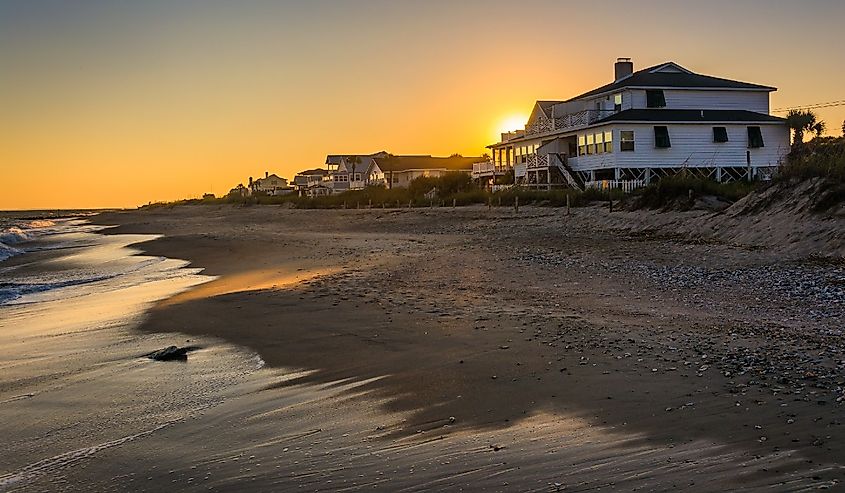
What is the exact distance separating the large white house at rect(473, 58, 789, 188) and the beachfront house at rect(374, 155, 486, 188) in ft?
139

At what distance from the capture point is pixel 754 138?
141 ft

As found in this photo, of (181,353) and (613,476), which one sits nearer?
(613,476)

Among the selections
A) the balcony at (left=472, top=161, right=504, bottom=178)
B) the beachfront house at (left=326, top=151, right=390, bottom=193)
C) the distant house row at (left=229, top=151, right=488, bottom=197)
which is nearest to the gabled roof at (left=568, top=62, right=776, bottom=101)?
the balcony at (left=472, top=161, right=504, bottom=178)

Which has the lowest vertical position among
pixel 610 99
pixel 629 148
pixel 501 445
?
pixel 501 445

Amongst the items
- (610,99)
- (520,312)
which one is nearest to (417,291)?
(520,312)

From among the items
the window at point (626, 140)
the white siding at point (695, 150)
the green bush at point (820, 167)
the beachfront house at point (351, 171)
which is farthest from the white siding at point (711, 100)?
the beachfront house at point (351, 171)

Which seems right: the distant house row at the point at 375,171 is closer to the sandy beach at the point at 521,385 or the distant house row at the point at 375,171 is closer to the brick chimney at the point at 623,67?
the brick chimney at the point at 623,67

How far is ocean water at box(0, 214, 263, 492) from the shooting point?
5527 mm

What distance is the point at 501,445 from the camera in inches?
201

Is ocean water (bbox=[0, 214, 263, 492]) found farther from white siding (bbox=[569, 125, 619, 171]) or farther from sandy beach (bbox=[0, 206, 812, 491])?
white siding (bbox=[569, 125, 619, 171])

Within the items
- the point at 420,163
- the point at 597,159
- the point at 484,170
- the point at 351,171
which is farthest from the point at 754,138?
the point at 351,171

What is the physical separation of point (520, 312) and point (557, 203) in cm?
2575

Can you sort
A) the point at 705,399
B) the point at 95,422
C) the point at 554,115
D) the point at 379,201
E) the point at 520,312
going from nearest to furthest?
the point at 705,399 → the point at 95,422 → the point at 520,312 → the point at 554,115 → the point at 379,201

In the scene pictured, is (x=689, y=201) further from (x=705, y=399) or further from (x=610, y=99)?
(x=610, y=99)
